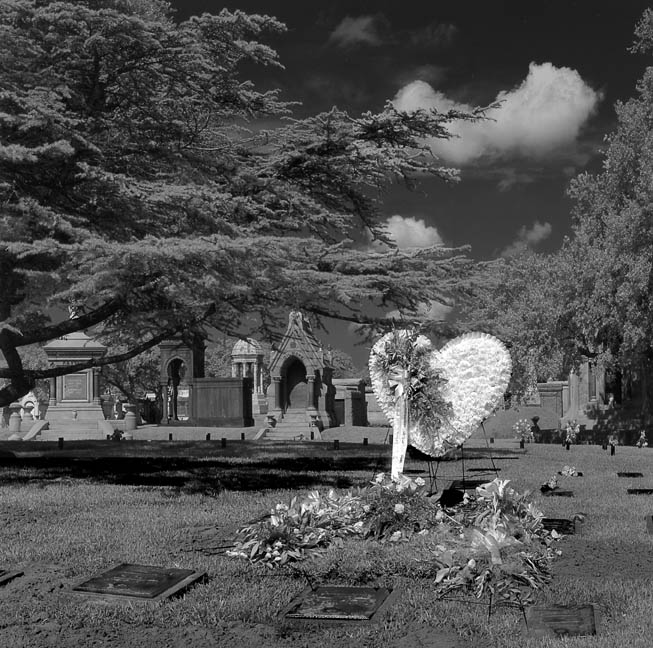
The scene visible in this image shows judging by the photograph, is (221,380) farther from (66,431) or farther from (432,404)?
(432,404)

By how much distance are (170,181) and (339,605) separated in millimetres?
12898

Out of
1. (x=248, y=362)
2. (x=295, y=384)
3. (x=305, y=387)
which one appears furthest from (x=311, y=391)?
(x=248, y=362)

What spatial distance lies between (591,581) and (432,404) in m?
3.34

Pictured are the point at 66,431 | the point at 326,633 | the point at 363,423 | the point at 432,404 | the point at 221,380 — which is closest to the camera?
the point at 326,633

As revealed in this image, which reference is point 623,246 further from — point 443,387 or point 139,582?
point 139,582

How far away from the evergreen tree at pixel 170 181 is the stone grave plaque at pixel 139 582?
6.50 metres

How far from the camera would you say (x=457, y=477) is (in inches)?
622

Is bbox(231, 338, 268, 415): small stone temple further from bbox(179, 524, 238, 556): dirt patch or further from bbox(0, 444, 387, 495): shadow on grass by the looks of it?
bbox(179, 524, 238, 556): dirt patch

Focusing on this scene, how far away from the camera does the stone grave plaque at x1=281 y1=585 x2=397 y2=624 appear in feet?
19.4

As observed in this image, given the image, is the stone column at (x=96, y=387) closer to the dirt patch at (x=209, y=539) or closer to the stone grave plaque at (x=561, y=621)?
the dirt patch at (x=209, y=539)

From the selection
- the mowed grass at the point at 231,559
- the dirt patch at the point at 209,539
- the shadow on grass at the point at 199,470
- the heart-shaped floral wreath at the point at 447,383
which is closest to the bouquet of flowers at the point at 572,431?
the mowed grass at the point at 231,559

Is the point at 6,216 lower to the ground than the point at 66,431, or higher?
higher

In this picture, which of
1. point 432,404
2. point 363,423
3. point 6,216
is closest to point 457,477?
point 432,404

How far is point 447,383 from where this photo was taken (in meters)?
9.89
